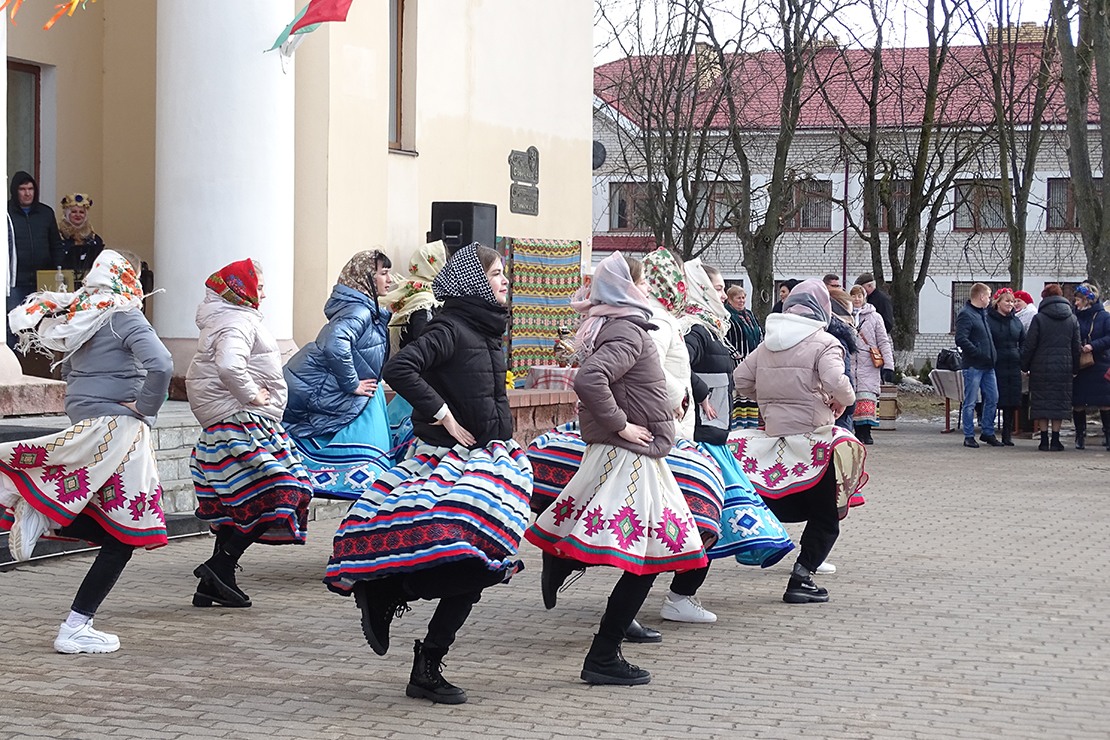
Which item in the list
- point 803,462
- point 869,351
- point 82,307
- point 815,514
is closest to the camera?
point 82,307

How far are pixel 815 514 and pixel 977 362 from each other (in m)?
10.8

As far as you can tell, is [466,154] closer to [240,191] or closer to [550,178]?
[550,178]

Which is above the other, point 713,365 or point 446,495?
point 713,365

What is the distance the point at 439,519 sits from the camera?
5906mm

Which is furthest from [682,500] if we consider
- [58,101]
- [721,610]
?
[58,101]

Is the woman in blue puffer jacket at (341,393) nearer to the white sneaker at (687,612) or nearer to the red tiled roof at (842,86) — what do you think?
the white sneaker at (687,612)

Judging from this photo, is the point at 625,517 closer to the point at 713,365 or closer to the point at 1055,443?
the point at 713,365

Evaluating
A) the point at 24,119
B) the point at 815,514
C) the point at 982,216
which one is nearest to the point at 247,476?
the point at 815,514

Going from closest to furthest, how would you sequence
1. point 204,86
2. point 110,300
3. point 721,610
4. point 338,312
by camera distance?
point 110,300 < point 721,610 < point 338,312 < point 204,86

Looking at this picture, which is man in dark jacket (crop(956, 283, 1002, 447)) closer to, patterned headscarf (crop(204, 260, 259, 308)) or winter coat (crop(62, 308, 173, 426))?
patterned headscarf (crop(204, 260, 259, 308))

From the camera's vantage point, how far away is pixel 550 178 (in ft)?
62.8

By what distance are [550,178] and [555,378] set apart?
12.6 ft

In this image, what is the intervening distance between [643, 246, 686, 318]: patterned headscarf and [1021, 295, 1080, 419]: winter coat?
1189 centimetres

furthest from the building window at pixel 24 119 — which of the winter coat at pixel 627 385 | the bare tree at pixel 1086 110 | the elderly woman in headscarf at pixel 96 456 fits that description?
the bare tree at pixel 1086 110
